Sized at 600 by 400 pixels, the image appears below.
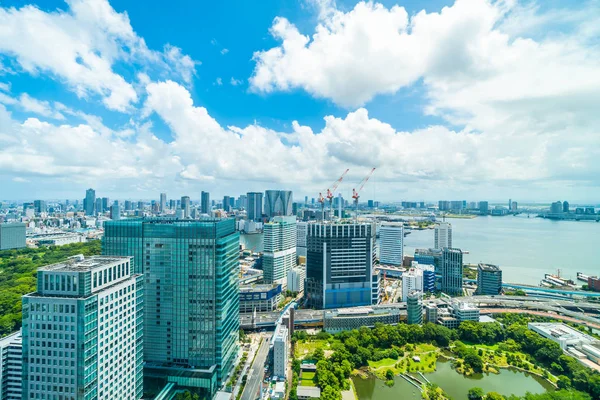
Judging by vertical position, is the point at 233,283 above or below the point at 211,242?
below

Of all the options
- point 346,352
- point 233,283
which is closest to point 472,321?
→ point 346,352

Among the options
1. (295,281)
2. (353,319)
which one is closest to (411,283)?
(353,319)

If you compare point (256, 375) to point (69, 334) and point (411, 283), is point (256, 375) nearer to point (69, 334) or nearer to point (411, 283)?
point (69, 334)

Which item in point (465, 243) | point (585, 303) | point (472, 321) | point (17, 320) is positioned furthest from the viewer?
point (465, 243)

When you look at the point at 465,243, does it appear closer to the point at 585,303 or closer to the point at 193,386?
the point at 585,303

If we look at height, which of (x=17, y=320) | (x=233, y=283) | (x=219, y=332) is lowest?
(x=17, y=320)

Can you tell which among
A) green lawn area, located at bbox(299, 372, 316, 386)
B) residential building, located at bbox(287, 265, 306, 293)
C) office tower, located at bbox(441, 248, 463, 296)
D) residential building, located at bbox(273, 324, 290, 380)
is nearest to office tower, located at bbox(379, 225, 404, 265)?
office tower, located at bbox(441, 248, 463, 296)

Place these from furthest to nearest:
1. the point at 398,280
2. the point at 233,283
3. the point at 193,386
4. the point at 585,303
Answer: the point at 398,280 < the point at 585,303 < the point at 233,283 < the point at 193,386

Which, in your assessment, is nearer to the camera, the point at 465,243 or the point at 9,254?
the point at 9,254
